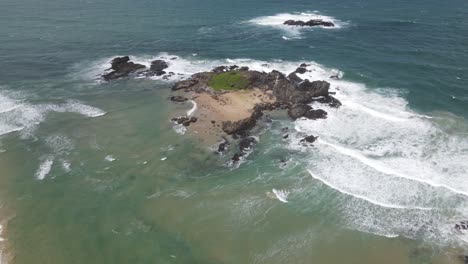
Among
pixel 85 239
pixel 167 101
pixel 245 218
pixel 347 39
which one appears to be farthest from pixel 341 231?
pixel 347 39

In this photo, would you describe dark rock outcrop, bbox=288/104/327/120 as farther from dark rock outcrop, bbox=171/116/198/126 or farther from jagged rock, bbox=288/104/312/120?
dark rock outcrop, bbox=171/116/198/126

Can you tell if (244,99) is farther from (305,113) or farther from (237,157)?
(237,157)

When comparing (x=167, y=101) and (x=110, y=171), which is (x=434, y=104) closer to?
(x=167, y=101)

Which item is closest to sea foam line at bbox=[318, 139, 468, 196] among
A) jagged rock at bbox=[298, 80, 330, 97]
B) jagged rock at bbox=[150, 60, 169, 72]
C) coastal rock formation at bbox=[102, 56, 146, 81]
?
jagged rock at bbox=[298, 80, 330, 97]

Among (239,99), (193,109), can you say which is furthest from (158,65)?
(239,99)

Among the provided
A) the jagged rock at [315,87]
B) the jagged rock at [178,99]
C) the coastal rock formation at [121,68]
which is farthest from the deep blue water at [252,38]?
the jagged rock at [178,99]
